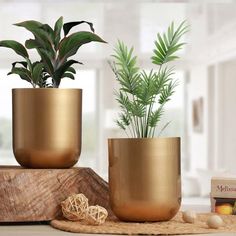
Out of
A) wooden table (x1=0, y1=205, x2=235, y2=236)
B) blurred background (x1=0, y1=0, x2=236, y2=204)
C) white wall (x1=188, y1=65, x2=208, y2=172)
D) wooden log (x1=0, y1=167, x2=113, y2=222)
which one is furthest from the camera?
white wall (x1=188, y1=65, x2=208, y2=172)

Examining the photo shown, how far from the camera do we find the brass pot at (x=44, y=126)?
1359 millimetres

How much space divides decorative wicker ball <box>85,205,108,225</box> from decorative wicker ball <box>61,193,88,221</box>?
3 centimetres

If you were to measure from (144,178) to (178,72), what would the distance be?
8.88 m

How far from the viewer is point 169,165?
1295 mm

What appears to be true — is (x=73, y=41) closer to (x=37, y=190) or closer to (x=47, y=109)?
(x=47, y=109)

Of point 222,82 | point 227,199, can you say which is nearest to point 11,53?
point 222,82

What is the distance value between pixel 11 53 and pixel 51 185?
24.2 feet

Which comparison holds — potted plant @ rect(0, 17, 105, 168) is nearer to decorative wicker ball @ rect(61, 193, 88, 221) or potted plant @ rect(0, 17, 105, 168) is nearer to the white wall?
decorative wicker ball @ rect(61, 193, 88, 221)

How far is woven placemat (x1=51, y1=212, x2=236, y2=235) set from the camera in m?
1.21

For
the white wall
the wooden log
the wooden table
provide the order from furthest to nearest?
the white wall
the wooden log
the wooden table

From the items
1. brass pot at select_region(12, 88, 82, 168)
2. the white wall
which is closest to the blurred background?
the white wall

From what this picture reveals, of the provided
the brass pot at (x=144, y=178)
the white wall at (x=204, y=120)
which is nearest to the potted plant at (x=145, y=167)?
the brass pot at (x=144, y=178)

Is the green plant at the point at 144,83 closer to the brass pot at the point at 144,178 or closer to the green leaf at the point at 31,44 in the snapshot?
the brass pot at the point at 144,178

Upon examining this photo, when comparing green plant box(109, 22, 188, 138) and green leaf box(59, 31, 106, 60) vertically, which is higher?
green leaf box(59, 31, 106, 60)
